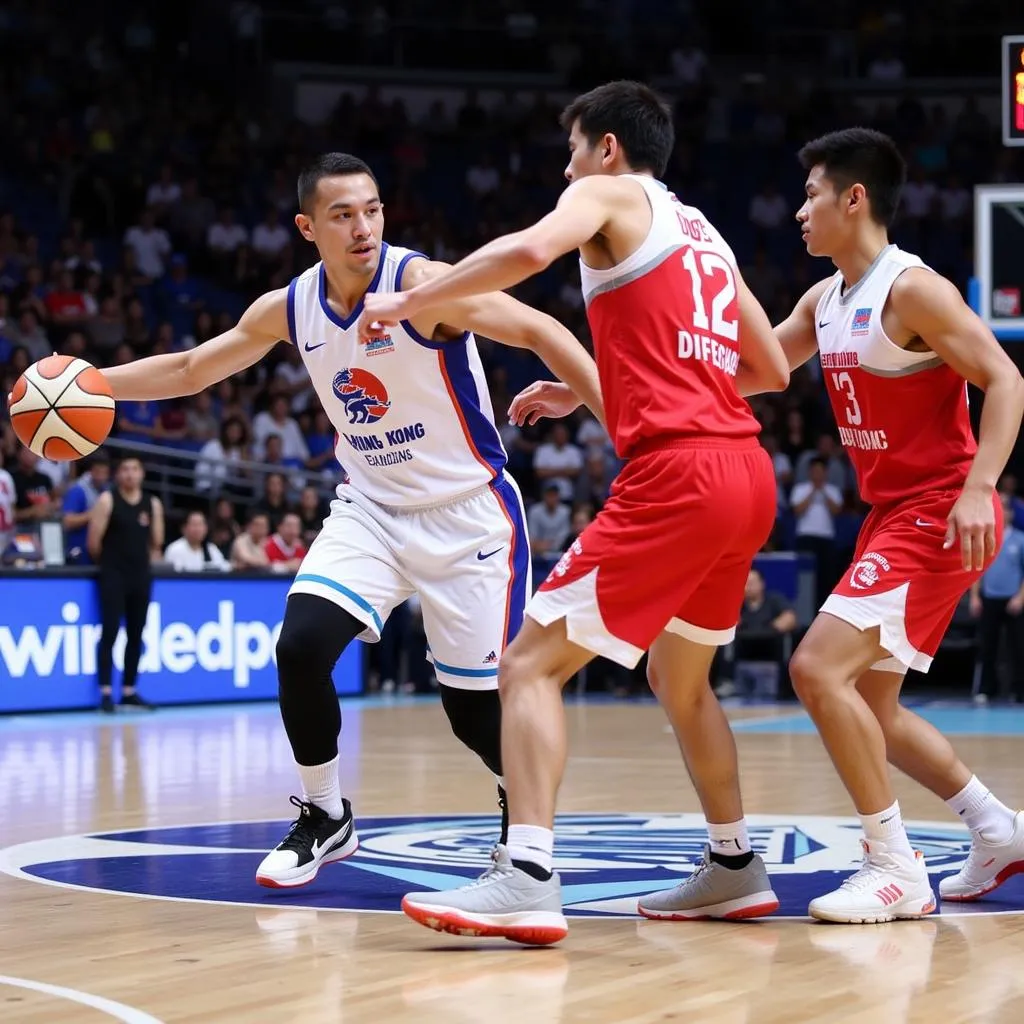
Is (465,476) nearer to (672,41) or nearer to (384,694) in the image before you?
(384,694)

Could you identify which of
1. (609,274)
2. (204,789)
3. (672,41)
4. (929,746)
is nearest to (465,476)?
(609,274)

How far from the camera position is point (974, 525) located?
14.7ft

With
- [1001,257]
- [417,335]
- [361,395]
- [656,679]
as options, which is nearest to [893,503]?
[656,679]

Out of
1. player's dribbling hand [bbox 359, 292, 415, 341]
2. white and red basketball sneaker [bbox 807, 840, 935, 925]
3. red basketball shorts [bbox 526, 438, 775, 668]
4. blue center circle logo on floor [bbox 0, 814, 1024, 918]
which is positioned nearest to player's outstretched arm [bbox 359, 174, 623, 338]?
player's dribbling hand [bbox 359, 292, 415, 341]

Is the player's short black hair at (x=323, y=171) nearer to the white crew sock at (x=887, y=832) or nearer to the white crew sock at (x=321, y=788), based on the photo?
the white crew sock at (x=321, y=788)

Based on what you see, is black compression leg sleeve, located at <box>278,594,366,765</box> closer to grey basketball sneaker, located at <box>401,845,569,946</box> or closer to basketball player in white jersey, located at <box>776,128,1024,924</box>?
grey basketball sneaker, located at <box>401,845,569,946</box>

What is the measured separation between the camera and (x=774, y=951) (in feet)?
13.7

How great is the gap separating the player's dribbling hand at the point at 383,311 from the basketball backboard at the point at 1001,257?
Result: 1014 cm

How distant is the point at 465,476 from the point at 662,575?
1126 mm

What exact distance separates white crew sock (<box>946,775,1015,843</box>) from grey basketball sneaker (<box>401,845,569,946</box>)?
1499 millimetres

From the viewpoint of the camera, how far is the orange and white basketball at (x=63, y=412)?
525 centimetres

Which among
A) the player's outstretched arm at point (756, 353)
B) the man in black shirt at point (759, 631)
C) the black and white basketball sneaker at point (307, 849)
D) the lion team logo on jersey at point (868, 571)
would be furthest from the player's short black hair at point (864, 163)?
the man in black shirt at point (759, 631)

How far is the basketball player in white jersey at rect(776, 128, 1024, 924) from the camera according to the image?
4.59 metres

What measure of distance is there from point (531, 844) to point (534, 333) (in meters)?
1.47
